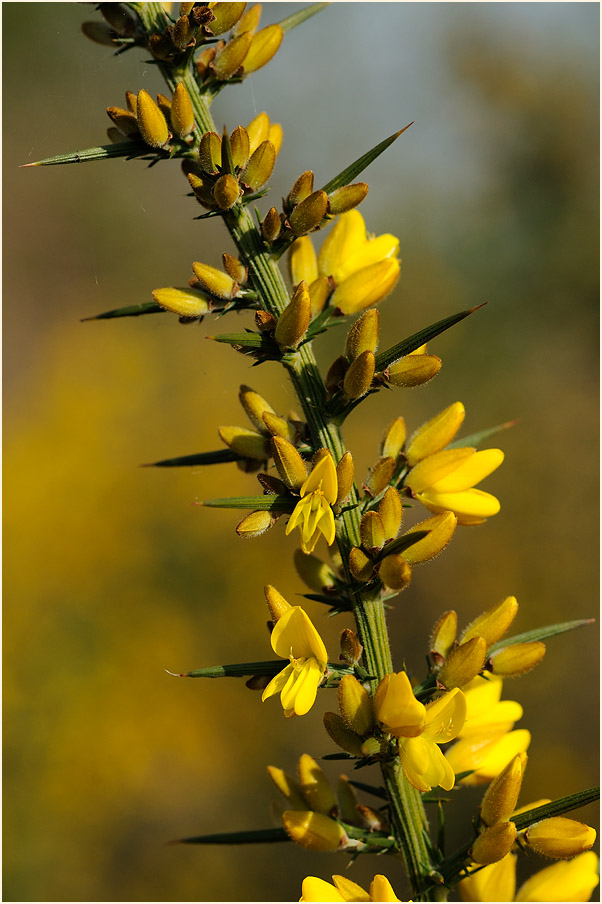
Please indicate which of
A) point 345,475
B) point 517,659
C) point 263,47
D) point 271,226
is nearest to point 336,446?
point 345,475

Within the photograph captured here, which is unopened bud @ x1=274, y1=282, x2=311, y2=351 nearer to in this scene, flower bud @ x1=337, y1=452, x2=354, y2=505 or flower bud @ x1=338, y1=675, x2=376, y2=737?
flower bud @ x1=337, y1=452, x2=354, y2=505

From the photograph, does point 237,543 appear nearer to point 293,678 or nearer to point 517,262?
point 293,678

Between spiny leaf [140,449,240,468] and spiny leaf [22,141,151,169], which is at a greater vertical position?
spiny leaf [22,141,151,169]

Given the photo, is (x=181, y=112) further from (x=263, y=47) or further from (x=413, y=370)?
(x=413, y=370)

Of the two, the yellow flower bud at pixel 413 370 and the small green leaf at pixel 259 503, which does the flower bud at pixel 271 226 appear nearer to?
the yellow flower bud at pixel 413 370

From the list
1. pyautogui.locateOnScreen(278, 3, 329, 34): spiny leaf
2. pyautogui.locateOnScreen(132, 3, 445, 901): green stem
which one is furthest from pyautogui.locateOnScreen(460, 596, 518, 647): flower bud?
pyautogui.locateOnScreen(278, 3, 329, 34): spiny leaf

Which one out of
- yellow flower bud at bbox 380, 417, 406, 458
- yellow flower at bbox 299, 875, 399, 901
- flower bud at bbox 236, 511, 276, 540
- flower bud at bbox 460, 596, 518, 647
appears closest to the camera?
yellow flower at bbox 299, 875, 399, 901
